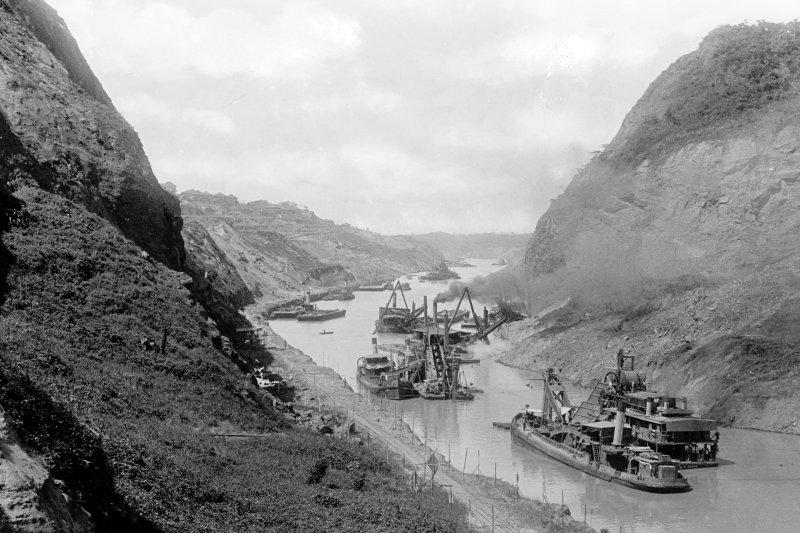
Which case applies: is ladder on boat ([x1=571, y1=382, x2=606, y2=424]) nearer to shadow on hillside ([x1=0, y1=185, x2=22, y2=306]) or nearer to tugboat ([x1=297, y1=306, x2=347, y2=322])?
shadow on hillside ([x1=0, y1=185, x2=22, y2=306])

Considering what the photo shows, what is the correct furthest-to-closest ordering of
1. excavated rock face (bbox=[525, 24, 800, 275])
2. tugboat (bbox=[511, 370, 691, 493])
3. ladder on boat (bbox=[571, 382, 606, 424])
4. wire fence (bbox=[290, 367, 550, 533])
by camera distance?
1. excavated rock face (bbox=[525, 24, 800, 275])
2. ladder on boat (bbox=[571, 382, 606, 424])
3. tugboat (bbox=[511, 370, 691, 493])
4. wire fence (bbox=[290, 367, 550, 533])

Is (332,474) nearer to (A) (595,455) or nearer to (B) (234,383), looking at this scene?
(B) (234,383)

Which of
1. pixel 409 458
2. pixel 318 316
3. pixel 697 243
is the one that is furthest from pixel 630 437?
pixel 318 316

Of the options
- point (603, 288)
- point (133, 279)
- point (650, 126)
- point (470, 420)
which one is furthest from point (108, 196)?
point (650, 126)

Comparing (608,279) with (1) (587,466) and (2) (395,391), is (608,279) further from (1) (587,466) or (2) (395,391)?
(1) (587,466)

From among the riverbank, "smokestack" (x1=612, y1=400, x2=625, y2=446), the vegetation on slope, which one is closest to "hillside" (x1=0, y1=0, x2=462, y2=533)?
the riverbank

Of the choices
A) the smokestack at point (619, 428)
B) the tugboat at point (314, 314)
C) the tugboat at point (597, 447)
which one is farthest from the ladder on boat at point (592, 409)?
the tugboat at point (314, 314)

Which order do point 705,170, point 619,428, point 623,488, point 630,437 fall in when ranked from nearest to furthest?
point 623,488 < point 619,428 < point 630,437 < point 705,170

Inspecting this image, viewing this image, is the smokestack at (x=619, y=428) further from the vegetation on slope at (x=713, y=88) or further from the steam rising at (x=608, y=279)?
the vegetation on slope at (x=713, y=88)
